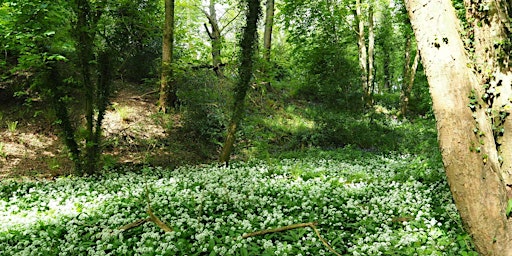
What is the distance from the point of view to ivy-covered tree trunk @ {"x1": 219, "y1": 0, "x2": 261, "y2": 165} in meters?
8.65

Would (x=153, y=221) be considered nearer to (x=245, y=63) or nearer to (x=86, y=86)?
(x=86, y=86)

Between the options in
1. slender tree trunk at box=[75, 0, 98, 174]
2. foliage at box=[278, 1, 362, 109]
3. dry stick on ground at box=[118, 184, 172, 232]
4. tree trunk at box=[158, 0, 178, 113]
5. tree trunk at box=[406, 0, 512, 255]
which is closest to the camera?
tree trunk at box=[406, 0, 512, 255]

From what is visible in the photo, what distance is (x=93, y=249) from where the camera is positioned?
175 inches

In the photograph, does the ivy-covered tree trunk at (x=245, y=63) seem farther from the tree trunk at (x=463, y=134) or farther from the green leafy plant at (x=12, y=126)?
the green leafy plant at (x=12, y=126)

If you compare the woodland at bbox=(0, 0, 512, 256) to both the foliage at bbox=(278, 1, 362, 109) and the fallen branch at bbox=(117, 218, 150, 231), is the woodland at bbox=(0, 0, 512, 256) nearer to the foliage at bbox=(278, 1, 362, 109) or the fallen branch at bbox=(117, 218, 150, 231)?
the fallen branch at bbox=(117, 218, 150, 231)

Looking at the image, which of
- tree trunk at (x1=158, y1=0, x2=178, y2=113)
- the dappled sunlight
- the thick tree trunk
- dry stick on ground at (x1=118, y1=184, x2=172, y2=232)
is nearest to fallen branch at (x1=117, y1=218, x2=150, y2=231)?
dry stick on ground at (x1=118, y1=184, x2=172, y2=232)

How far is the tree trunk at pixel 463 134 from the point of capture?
3.26m

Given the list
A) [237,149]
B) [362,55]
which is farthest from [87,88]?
[362,55]

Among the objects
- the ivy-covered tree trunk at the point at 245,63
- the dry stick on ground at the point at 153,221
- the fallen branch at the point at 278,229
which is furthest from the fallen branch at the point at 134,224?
the ivy-covered tree trunk at the point at 245,63

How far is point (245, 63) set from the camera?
902 centimetres

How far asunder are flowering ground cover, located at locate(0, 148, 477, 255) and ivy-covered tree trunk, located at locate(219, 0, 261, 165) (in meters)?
1.47

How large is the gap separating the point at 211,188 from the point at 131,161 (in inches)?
171

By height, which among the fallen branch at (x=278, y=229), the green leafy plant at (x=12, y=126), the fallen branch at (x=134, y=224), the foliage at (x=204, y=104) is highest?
the foliage at (x=204, y=104)

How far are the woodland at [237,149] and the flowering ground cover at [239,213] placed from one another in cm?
3
